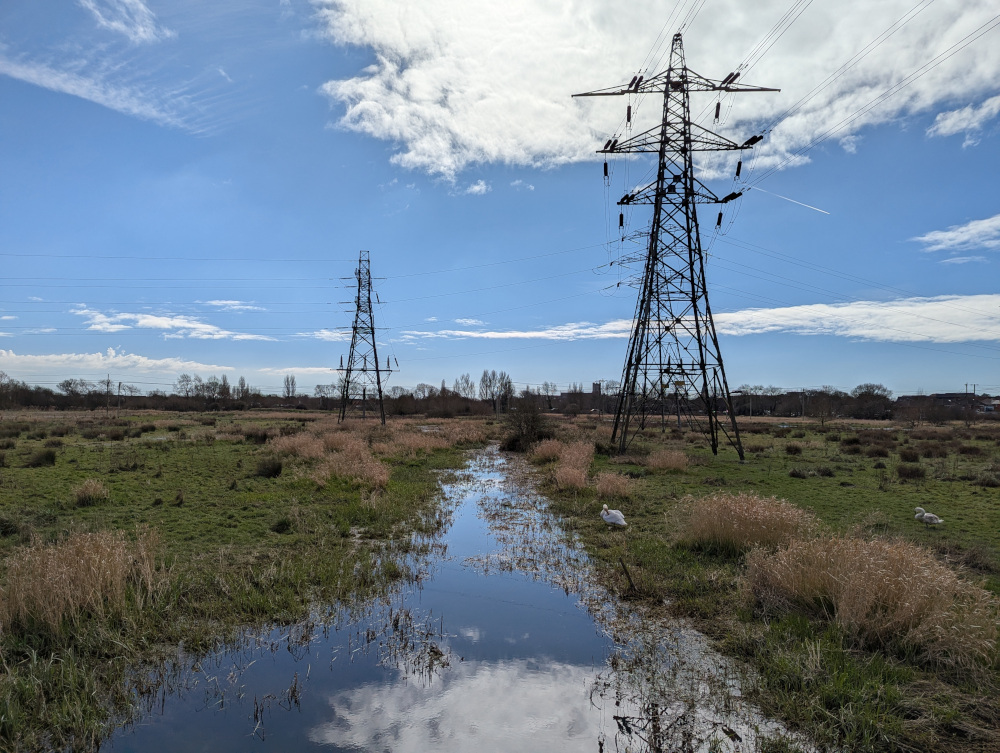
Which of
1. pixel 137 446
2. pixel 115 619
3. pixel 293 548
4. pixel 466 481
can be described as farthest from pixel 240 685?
pixel 137 446

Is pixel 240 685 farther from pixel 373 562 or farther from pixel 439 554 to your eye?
pixel 439 554

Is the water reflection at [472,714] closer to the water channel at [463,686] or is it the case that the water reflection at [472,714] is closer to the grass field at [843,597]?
the water channel at [463,686]

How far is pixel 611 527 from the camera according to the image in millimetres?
12602

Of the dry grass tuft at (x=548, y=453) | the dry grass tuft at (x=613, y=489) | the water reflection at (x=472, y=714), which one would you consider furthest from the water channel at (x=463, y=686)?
the dry grass tuft at (x=548, y=453)

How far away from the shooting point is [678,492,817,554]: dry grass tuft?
9492 millimetres

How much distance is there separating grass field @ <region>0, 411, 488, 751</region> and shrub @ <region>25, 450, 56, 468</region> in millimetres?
71

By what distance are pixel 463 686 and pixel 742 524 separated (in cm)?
631

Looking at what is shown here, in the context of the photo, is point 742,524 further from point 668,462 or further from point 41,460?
point 41,460

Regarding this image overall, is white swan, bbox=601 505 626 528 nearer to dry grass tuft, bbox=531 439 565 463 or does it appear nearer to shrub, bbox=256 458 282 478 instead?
dry grass tuft, bbox=531 439 565 463

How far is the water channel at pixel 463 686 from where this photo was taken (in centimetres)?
483

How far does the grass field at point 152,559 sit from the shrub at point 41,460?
0.07 metres

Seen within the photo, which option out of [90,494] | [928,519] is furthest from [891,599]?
[90,494]

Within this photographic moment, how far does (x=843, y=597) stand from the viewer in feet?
20.6

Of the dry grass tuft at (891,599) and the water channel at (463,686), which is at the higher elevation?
the dry grass tuft at (891,599)
